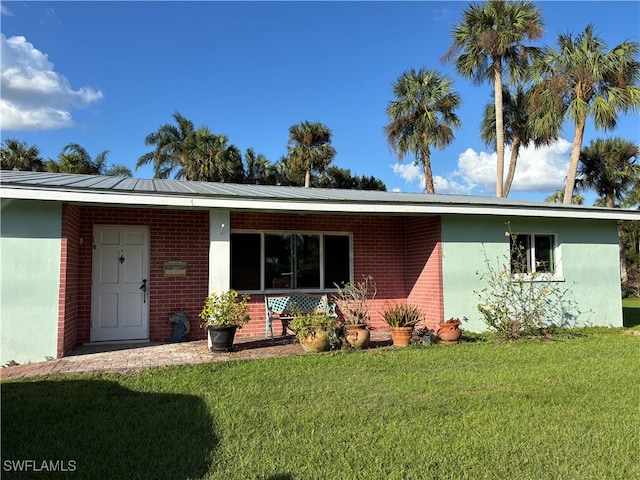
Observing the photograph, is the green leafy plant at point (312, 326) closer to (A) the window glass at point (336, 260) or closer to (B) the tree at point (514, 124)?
(A) the window glass at point (336, 260)

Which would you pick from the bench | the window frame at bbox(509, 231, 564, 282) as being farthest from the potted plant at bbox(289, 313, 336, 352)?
the window frame at bbox(509, 231, 564, 282)

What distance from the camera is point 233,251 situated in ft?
30.9

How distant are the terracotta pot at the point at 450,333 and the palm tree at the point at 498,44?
14.4 meters

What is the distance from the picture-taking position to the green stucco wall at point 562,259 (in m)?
9.44

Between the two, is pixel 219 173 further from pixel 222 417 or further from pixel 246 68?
pixel 222 417

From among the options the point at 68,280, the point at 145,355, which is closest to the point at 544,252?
the point at 145,355

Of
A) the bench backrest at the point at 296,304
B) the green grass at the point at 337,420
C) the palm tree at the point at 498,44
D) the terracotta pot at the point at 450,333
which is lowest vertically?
the green grass at the point at 337,420

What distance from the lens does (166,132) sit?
2689cm

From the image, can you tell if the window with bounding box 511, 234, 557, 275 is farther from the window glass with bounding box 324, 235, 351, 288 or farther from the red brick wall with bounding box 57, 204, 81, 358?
the red brick wall with bounding box 57, 204, 81, 358

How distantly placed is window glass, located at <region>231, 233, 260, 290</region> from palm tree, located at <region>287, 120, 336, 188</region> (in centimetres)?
1867

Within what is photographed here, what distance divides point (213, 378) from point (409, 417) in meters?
2.66

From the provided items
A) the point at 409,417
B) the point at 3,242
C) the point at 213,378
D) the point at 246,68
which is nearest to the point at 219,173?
the point at 246,68

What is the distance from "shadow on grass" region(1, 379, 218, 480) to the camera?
10.4ft

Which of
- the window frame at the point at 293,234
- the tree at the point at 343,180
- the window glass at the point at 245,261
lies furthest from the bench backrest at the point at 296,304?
the tree at the point at 343,180
